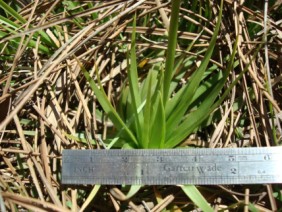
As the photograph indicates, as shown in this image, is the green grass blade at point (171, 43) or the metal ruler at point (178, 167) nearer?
the green grass blade at point (171, 43)

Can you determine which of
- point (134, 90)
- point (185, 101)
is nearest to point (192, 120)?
point (185, 101)

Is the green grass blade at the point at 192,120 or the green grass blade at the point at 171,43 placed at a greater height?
the green grass blade at the point at 171,43

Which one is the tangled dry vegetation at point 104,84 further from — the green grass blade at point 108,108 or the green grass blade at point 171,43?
the green grass blade at point 171,43

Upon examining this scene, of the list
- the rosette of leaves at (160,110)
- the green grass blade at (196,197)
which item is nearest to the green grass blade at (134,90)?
the rosette of leaves at (160,110)

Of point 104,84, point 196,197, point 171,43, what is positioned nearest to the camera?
point 171,43

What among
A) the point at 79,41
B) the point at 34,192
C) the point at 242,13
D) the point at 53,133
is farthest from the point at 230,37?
the point at 34,192

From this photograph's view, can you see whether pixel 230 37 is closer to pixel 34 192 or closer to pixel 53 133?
pixel 53 133

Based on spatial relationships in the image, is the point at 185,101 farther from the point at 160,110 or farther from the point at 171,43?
the point at 171,43
